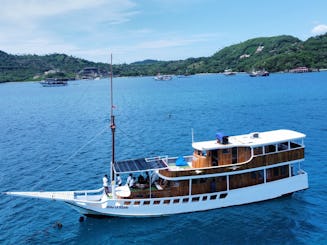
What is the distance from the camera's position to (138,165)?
1218 inches

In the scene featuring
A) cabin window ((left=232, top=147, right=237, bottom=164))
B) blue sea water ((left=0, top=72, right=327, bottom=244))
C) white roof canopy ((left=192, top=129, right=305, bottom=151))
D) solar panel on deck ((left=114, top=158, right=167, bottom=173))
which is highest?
white roof canopy ((left=192, top=129, right=305, bottom=151))

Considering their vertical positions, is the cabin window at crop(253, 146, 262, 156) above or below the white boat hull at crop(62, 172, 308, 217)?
above

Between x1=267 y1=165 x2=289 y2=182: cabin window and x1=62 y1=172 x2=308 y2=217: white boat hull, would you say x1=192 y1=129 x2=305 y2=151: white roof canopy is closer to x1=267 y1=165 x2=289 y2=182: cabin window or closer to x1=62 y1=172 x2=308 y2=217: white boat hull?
x1=267 y1=165 x2=289 y2=182: cabin window

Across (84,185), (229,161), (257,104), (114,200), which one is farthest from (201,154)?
(257,104)

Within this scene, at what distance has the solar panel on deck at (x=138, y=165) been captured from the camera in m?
30.0

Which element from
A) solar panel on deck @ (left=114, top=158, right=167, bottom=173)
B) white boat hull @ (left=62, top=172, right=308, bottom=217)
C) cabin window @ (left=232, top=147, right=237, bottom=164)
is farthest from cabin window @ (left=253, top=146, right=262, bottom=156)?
solar panel on deck @ (left=114, top=158, right=167, bottom=173)

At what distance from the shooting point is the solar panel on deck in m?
30.0

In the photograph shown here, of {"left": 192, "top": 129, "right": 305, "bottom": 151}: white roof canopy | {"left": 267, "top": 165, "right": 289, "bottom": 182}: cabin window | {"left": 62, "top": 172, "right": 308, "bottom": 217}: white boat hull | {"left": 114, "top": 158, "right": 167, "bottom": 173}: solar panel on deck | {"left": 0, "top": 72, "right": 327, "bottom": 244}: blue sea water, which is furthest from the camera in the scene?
{"left": 267, "top": 165, "right": 289, "bottom": 182}: cabin window

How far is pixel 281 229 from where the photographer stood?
2830cm

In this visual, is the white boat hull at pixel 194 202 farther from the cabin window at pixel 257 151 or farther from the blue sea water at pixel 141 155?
the cabin window at pixel 257 151

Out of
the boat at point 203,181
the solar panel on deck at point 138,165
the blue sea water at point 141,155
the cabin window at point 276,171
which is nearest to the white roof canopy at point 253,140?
the boat at point 203,181

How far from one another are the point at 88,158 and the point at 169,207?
74.9ft

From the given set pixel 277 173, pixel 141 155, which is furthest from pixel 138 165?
pixel 141 155

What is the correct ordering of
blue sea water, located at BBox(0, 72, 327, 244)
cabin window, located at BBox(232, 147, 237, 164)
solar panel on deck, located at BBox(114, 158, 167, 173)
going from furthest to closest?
cabin window, located at BBox(232, 147, 237, 164)
solar panel on deck, located at BBox(114, 158, 167, 173)
blue sea water, located at BBox(0, 72, 327, 244)
